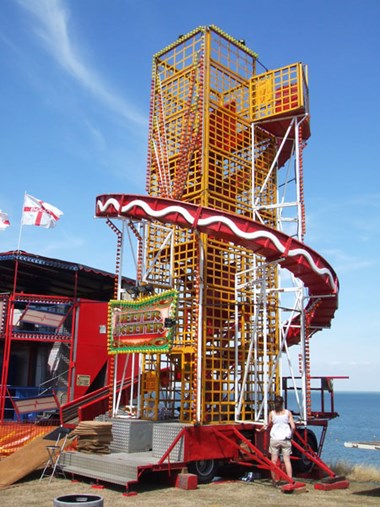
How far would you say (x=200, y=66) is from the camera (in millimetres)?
20281

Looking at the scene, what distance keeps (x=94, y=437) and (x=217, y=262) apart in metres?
6.78

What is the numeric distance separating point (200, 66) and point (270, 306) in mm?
8904

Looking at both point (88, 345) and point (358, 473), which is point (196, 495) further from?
point (88, 345)

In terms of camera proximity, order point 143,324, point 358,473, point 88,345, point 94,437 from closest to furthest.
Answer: point 94,437
point 143,324
point 358,473
point 88,345

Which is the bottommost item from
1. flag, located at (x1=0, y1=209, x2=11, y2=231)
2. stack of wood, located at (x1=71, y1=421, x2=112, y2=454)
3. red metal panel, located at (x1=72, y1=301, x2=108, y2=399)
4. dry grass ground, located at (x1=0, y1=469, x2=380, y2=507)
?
dry grass ground, located at (x1=0, y1=469, x2=380, y2=507)

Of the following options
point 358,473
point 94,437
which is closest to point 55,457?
point 94,437

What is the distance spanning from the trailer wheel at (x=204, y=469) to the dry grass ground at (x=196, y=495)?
17.8 inches

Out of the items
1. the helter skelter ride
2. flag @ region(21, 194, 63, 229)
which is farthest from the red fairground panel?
flag @ region(21, 194, 63, 229)

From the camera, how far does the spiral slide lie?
15.8 meters

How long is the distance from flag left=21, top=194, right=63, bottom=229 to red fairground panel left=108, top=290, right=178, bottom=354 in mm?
7684

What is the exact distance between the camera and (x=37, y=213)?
24078 millimetres

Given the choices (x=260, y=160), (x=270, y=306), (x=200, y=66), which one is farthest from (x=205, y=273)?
(x=200, y=66)

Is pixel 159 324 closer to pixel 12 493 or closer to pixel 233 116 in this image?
pixel 12 493

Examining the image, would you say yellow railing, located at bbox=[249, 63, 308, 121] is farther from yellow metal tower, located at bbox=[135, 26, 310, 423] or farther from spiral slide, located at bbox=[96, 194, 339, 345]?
spiral slide, located at bbox=[96, 194, 339, 345]
